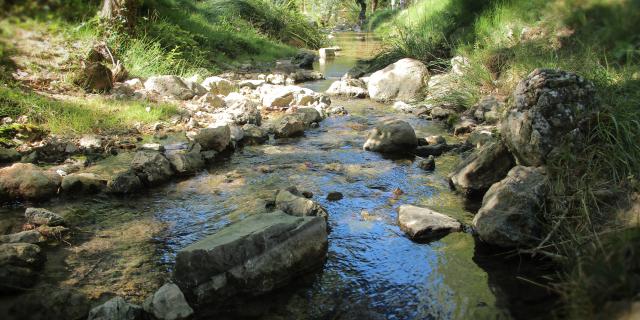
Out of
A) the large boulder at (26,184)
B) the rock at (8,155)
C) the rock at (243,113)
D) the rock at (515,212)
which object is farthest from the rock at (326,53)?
the rock at (515,212)

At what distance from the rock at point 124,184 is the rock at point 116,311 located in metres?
2.04

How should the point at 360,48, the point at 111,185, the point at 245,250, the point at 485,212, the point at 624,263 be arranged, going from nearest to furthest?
1. the point at 624,263
2. the point at 245,250
3. the point at 485,212
4. the point at 111,185
5. the point at 360,48

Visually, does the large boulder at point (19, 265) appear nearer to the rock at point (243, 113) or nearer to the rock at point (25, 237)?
the rock at point (25, 237)

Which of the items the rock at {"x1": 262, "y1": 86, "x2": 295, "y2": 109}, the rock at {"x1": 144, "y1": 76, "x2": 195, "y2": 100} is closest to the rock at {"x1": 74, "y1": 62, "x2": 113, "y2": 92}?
the rock at {"x1": 144, "y1": 76, "x2": 195, "y2": 100}

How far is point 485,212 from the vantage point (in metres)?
3.71

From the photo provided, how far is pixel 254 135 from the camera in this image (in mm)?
6520

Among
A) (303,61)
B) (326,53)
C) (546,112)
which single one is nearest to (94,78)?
(546,112)

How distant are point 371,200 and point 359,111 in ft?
13.4

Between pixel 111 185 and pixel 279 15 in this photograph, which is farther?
pixel 279 15

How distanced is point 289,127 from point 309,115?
74cm


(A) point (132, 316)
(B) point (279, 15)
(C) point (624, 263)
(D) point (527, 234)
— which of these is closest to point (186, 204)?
(A) point (132, 316)

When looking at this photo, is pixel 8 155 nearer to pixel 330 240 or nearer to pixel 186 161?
pixel 186 161

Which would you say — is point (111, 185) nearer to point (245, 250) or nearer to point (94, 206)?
point (94, 206)

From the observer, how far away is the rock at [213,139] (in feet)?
19.2
